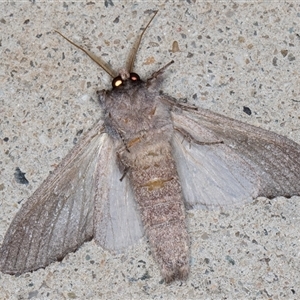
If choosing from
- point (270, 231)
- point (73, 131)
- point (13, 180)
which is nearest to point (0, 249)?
point (13, 180)

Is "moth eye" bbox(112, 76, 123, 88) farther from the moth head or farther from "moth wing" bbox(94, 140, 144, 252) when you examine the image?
"moth wing" bbox(94, 140, 144, 252)

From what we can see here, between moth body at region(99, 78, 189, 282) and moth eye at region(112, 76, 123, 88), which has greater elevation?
moth eye at region(112, 76, 123, 88)

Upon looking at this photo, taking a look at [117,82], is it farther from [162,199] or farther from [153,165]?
[162,199]

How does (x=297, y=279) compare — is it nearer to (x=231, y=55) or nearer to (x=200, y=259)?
(x=200, y=259)

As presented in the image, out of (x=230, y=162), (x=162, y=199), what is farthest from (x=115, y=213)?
(x=230, y=162)

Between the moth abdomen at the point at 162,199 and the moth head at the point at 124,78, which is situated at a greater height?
the moth head at the point at 124,78

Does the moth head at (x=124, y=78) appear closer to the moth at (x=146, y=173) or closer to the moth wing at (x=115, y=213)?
the moth at (x=146, y=173)

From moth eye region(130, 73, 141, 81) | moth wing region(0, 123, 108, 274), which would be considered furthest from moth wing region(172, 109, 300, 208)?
moth wing region(0, 123, 108, 274)

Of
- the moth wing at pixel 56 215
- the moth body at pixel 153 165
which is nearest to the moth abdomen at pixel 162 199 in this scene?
the moth body at pixel 153 165
